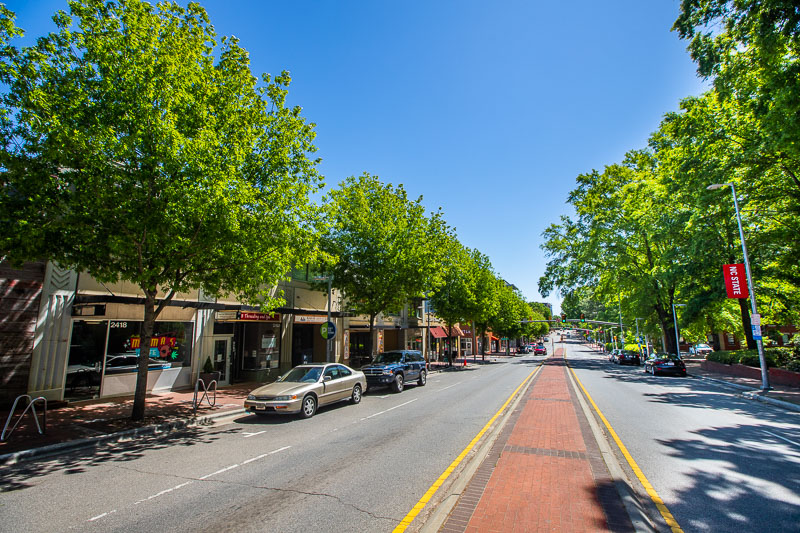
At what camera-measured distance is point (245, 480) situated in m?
6.43

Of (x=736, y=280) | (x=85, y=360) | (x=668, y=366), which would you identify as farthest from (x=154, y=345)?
(x=668, y=366)

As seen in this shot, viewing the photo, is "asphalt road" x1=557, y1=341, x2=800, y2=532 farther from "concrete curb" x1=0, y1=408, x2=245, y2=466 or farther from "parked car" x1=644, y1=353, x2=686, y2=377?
"parked car" x1=644, y1=353, x2=686, y2=377

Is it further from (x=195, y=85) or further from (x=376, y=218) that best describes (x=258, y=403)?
(x=376, y=218)

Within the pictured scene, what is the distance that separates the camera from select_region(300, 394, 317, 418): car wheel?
11891 mm

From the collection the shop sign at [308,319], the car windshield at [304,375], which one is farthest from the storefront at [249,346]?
the car windshield at [304,375]

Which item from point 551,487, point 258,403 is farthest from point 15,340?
point 551,487

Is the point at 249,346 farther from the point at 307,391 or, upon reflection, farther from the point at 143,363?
the point at 307,391

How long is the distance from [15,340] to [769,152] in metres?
28.2

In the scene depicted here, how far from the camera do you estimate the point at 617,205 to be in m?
35.4

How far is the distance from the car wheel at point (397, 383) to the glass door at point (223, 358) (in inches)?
317

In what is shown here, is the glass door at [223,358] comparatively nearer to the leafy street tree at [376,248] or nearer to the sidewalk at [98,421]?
the sidewalk at [98,421]

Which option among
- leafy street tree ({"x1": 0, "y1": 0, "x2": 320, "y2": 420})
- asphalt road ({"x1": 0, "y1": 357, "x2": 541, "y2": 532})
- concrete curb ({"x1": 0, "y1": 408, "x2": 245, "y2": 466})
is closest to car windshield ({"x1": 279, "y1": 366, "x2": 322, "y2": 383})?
asphalt road ({"x1": 0, "y1": 357, "x2": 541, "y2": 532})

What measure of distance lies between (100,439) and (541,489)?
31.8 ft

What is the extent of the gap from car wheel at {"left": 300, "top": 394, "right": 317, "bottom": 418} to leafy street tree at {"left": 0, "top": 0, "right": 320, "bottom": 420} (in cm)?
417
